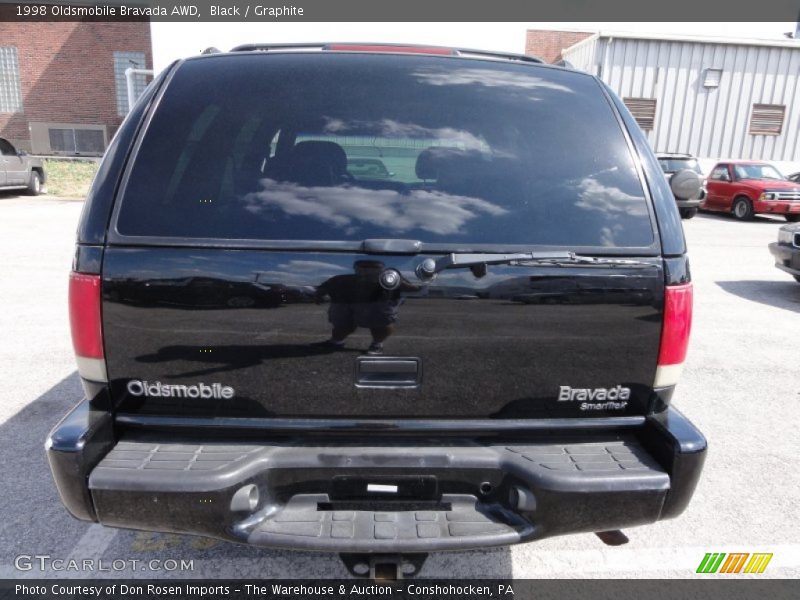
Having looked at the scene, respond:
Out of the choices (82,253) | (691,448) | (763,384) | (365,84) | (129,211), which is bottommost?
(763,384)

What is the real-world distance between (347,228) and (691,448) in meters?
1.35

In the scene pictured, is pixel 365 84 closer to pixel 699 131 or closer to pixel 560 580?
pixel 560 580

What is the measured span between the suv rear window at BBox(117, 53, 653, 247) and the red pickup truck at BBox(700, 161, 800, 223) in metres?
16.7

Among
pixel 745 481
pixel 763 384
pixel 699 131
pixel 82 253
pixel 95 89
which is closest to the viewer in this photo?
pixel 82 253

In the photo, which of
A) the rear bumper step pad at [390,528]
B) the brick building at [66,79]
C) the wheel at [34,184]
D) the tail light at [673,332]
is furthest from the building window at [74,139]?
the tail light at [673,332]

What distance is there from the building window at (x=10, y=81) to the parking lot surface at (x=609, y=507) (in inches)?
1280

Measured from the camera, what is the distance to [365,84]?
6.98ft

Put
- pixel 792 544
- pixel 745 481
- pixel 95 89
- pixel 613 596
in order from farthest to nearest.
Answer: pixel 95 89, pixel 745 481, pixel 792 544, pixel 613 596

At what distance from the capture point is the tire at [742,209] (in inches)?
647

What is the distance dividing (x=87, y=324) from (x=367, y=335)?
0.92m

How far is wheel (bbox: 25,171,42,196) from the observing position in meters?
17.5

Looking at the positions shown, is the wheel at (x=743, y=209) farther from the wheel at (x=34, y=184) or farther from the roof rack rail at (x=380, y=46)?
the wheel at (x=34, y=184)

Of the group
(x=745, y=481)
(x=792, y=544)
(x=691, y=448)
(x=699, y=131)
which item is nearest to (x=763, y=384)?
(x=745, y=481)

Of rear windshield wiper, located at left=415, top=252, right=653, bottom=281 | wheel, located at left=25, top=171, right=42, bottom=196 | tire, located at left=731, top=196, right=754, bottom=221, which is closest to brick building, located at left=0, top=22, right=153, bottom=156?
wheel, located at left=25, top=171, right=42, bottom=196
